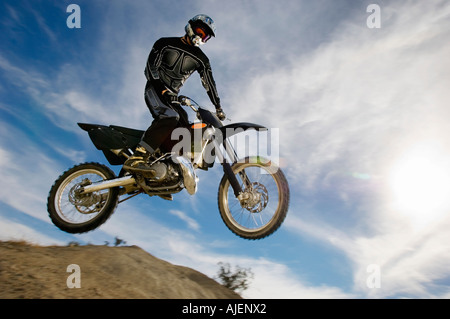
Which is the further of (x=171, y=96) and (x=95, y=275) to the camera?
(x=171, y=96)

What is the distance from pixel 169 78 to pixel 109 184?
2.30 meters

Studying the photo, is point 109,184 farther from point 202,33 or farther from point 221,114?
point 202,33

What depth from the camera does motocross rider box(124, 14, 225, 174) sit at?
5.89 m

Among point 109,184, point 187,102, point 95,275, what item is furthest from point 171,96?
point 95,275

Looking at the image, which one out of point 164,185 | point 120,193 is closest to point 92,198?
point 120,193

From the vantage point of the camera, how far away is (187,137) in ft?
19.0

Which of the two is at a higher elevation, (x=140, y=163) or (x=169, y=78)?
(x=169, y=78)

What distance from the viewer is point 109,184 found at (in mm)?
6148

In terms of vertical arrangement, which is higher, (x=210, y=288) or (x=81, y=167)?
(x=81, y=167)

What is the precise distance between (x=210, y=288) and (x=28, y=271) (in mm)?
2958

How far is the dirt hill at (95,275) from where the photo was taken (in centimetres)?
424
